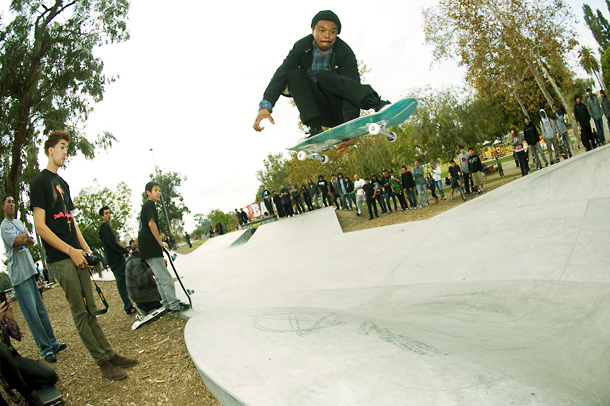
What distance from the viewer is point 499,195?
8.74 metres

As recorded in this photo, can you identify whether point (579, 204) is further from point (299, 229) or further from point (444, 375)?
point (299, 229)

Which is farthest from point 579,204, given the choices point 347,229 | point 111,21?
point 111,21

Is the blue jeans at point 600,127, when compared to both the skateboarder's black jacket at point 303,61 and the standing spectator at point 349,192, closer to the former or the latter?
the standing spectator at point 349,192

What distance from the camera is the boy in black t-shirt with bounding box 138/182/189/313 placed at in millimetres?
4973

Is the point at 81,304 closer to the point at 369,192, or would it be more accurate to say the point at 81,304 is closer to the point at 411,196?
the point at 369,192

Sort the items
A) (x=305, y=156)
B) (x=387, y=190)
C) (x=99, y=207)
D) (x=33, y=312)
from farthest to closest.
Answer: (x=99, y=207) → (x=387, y=190) → (x=305, y=156) → (x=33, y=312)

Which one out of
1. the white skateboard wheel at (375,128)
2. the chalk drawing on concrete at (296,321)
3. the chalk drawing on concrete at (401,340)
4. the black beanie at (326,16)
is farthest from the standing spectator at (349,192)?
the chalk drawing on concrete at (401,340)

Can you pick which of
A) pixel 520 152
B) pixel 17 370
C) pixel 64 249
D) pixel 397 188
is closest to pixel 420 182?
pixel 397 188

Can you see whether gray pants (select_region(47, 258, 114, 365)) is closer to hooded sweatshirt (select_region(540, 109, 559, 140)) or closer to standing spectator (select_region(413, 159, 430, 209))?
standing spectator (select_region(413, 159, 430, 209))

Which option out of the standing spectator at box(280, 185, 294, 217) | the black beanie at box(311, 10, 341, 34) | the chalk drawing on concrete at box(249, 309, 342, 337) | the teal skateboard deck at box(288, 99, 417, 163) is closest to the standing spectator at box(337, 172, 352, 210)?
the standing spectator at box(280, 185, 294, 217)

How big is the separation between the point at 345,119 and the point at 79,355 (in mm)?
4270

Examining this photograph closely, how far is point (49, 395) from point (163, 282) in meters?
2.15

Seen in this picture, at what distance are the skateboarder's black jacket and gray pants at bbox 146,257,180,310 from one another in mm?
2817

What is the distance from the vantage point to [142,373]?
3.40 m
